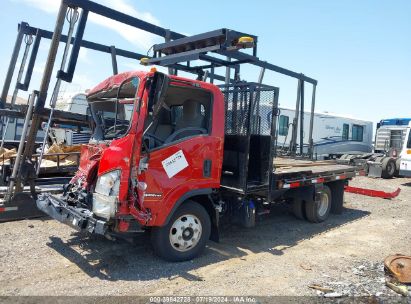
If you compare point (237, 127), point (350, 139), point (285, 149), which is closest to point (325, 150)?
point (350, 139)

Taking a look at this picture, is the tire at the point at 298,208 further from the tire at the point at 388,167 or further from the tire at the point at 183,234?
the tire at the point at 388,167

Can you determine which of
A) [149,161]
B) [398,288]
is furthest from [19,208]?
[398,288]

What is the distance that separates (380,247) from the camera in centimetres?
621

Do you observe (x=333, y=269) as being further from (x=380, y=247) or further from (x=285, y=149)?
(x=285, y=149)

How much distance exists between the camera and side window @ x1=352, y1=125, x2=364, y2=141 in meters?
23.7

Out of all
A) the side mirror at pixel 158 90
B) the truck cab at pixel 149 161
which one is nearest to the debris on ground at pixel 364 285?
the truck cab at pixel 149 161

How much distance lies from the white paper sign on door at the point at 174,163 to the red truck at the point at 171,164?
13 millimetres

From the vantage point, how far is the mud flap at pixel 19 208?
18.2ft

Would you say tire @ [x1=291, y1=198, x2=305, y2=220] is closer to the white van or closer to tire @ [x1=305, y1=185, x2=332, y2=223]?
tire @ [x1=305, y1=185, x2=332, y2=223]

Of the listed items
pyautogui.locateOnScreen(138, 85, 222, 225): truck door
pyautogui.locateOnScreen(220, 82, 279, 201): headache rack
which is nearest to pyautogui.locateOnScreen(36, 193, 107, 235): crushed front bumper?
pyautogui.locateOnScreen(138, 85, 222, 225): truck door

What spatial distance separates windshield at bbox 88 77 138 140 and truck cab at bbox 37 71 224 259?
0.04ft

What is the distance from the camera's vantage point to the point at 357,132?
2400 centimetres

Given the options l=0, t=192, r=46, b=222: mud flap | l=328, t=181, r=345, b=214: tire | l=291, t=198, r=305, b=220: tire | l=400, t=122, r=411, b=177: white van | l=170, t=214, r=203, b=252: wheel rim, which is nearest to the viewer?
l=170, t=214, r=203, b=252: wheel rim

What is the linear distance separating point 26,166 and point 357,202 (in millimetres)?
8393
